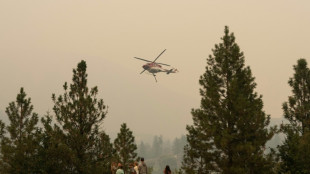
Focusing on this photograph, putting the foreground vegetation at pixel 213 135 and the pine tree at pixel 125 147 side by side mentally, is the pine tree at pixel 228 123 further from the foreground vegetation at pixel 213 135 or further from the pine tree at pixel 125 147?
the pine tree at pixel 125 147

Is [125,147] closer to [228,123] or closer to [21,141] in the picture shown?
[21,141]

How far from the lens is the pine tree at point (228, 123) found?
19844mm

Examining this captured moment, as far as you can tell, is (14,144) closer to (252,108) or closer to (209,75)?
(209,75)

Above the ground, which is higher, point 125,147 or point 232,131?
point 125,147

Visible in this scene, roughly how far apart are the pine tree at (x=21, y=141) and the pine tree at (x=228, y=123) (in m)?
12.2

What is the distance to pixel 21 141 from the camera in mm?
27656

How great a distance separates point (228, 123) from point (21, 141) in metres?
17.4

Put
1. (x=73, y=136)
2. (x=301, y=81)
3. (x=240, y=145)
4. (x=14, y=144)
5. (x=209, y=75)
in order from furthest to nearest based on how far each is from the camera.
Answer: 1. (x=301, y=81)
2. (x=14, y=144)
3. (x=209, y=75)
4. (x=73, y=136)
5. (x=240, y=145)

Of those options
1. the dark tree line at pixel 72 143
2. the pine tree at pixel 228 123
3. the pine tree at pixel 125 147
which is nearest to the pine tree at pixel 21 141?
the dark tree line at pixel 72 143

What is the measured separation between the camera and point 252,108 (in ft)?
67.7

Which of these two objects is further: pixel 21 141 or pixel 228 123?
pixel 21 141

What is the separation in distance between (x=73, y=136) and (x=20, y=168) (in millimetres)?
7116

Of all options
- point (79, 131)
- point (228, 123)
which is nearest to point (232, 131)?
point (228, 123)

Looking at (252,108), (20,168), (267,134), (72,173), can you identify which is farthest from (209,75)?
(20,168)
